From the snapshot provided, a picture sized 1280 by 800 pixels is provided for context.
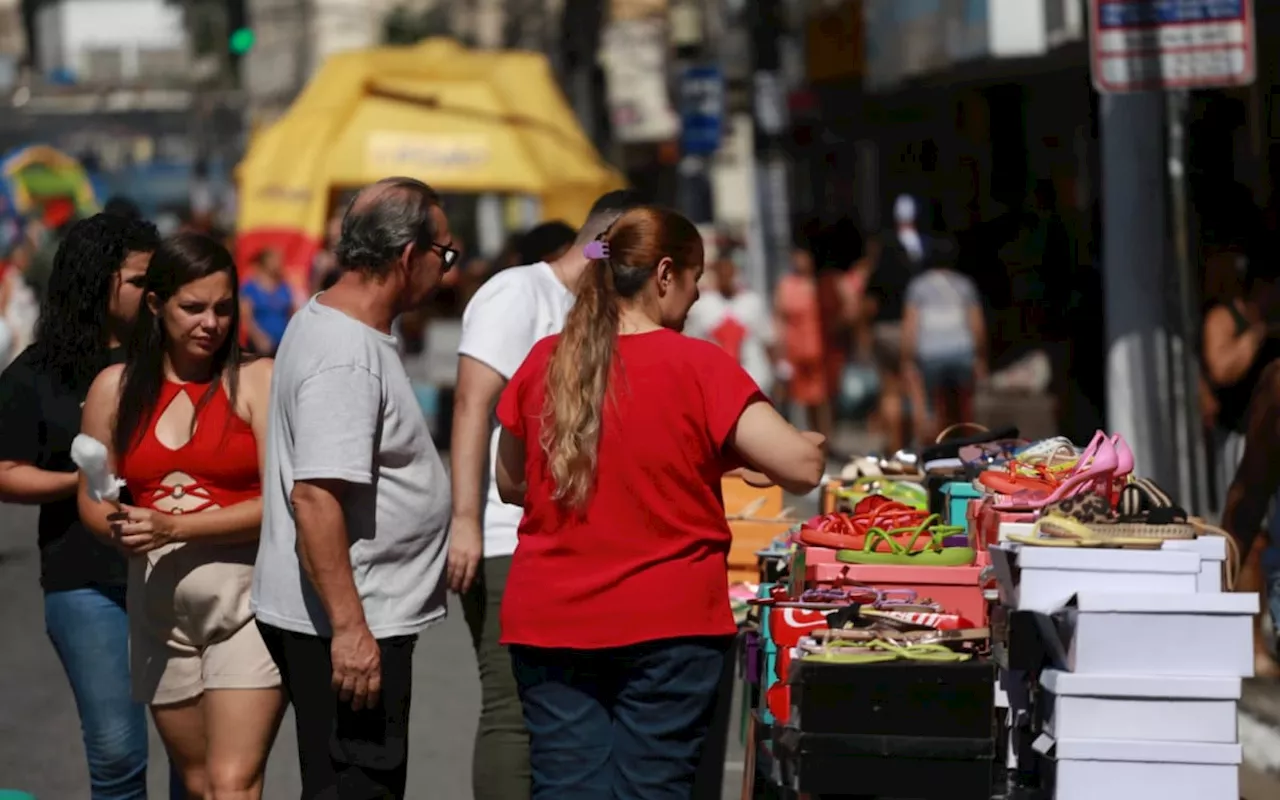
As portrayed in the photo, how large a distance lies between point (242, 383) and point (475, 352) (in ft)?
2.94

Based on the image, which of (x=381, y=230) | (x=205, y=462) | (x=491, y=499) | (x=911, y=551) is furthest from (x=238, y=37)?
(x=381, y=230)

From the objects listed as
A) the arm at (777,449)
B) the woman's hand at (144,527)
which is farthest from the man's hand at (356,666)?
the arm at (777,449)

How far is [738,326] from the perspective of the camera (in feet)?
64.2

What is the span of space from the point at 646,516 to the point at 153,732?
17.7 feet

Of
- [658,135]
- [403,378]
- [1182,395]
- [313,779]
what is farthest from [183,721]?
[658,135]

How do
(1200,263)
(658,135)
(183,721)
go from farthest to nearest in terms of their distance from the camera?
(658,135)
(1200,263)
(183,721)

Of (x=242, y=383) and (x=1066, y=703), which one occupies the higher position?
(x=242, y=383)

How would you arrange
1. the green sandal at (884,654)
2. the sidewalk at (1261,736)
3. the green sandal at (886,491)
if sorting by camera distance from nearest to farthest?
the green sandal at (884,654) → the green sandal at (886,491) → the sidewalk at (1261,736)

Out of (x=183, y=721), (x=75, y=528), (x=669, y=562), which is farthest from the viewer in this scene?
(x=75, y=528)

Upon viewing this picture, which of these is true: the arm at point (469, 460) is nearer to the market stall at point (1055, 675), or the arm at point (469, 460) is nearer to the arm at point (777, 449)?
the market stall at point (1055, 675)

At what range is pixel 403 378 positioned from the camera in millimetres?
5270

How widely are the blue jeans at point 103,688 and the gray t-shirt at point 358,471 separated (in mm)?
896

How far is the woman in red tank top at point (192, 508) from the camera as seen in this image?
18.1ft

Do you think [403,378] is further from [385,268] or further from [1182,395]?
[1182,395]
